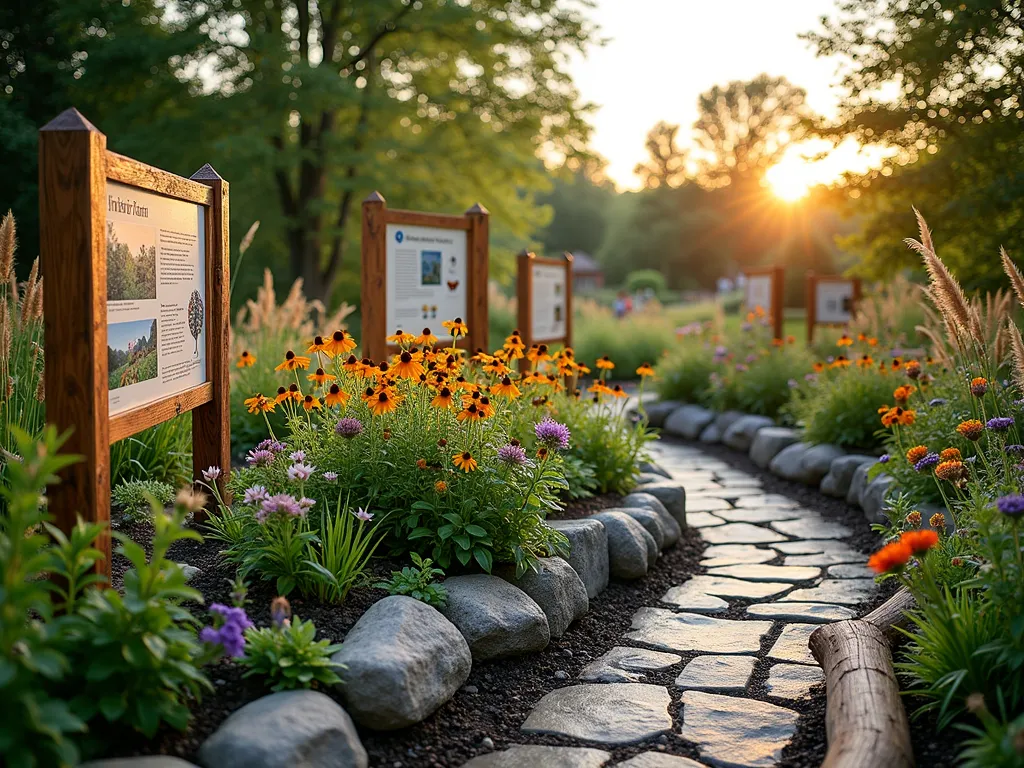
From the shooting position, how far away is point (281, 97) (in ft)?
39.1

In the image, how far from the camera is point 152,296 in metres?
3.38

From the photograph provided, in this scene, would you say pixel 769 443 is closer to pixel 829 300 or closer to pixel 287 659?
pixel 829 300

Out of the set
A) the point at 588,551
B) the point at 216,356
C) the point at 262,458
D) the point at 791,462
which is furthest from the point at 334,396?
the point at 791,462

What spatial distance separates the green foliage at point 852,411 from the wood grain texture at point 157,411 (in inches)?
180

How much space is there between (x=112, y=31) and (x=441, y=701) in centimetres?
1296

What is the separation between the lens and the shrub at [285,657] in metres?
2.68

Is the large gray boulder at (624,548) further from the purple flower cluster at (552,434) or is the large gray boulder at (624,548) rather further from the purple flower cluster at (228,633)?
the purple flower cluster at (228,633)

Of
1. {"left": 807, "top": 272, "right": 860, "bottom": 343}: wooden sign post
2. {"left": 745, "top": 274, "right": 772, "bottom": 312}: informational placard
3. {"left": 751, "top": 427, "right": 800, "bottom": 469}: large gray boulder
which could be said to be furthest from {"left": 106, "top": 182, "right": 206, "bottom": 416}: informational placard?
{"left": 807, "top": 272, "right": 860, "bottom": 343}: wooden sign post

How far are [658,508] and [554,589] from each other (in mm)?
1538

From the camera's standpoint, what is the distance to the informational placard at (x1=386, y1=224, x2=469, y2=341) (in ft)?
19.3

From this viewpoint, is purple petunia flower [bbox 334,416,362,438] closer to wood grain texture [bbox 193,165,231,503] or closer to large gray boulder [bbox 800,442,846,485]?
wood grain texture [bbox 193,165,231,503]

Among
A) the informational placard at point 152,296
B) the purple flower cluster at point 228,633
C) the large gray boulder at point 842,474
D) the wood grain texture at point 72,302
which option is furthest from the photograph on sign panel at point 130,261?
the large gray boulder at point 842,474

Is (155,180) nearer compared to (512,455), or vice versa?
(155,180)

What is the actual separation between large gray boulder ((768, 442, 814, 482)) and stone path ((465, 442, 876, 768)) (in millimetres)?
1135
